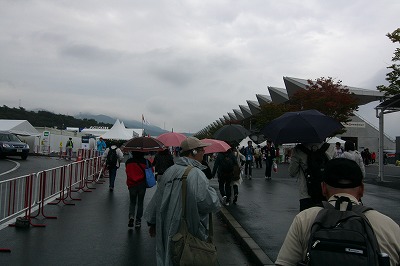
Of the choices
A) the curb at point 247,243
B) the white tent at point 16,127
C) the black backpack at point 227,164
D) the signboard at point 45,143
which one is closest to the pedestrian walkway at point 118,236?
the curb at point 247,243

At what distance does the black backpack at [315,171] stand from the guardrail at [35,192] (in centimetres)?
463

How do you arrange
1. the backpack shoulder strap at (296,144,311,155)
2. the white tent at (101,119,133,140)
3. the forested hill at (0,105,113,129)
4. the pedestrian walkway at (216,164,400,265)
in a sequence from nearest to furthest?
the backpack shoulder strap at (296,144,311,155) → the pedestrian walkway at (216,164,400,265) → the white tent at (101,119,133,140) → the forested hill at (0,105,113,129)

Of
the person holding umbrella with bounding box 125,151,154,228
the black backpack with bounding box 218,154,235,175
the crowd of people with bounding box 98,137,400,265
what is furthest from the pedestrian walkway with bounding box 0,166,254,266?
the black backpack with bounding box 218,154,235,175

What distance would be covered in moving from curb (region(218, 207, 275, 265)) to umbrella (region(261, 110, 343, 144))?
1747mm

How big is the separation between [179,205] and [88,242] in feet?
12.8

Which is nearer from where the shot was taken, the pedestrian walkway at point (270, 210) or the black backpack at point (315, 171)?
the black backpack at point (315, 171)

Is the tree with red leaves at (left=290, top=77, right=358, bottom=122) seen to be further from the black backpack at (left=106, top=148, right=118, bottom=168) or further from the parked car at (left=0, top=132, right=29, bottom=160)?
the black backpack at (left=106, top=148, right=118, bottom=168)

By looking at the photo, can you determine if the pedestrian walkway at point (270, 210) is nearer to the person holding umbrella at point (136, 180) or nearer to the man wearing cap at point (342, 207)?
the person holding umbrella at point (136, 180)

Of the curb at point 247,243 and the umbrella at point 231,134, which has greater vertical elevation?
the umbrella at point 231,134

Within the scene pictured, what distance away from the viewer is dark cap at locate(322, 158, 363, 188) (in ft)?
6.98

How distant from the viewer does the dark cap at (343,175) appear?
2.13 meters

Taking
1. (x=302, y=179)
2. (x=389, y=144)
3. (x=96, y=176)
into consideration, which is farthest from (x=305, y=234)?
(x=389, y=144)

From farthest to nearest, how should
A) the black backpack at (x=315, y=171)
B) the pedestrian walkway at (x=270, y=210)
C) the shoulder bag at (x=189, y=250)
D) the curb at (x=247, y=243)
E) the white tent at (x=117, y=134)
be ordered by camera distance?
the white tent at (x=117, y=134), the pedestrian walkway at (x=270, y=210), the curb at (x=247, y=243), the black backpack at (x=315, y=171), the shoulder bag at (x=189, y=250)

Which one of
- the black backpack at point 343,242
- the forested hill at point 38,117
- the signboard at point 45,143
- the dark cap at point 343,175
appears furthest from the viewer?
the forested hill at point 38,117
